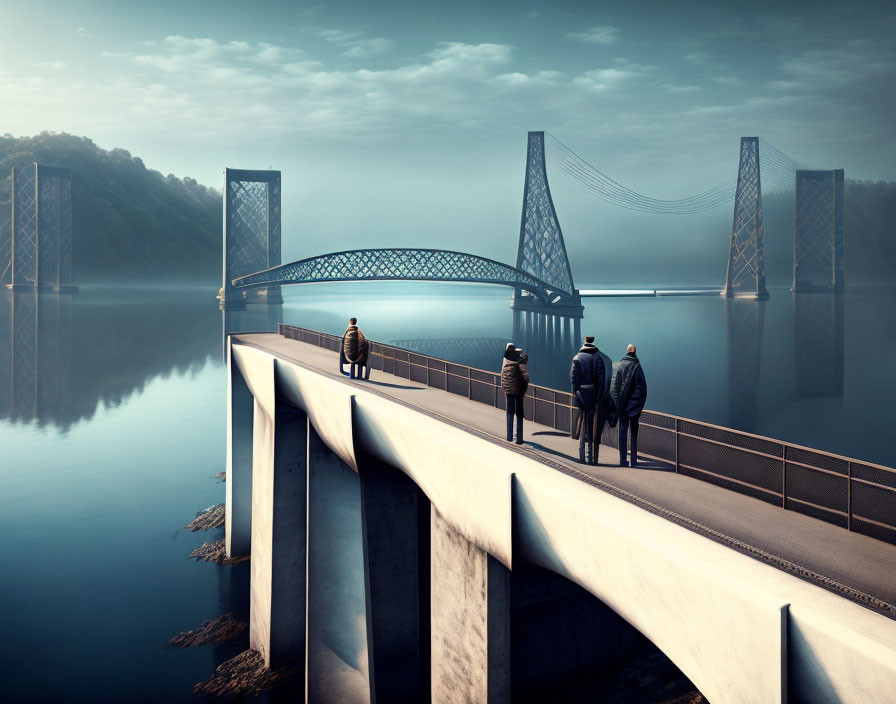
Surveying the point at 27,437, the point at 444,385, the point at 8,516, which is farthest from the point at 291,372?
the point at 27,437

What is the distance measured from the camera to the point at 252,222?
620ft

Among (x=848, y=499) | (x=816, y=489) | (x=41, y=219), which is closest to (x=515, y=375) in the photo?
(x=816, y=489)

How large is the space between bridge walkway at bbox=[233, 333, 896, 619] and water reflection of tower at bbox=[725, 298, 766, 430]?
39.9m

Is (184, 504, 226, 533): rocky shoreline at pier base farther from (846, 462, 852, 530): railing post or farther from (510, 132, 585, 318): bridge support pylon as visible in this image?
(510, 132, 585, 318): bridge support pylon

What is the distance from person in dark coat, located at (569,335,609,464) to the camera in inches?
376

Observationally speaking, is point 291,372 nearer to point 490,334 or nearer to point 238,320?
point 490,334

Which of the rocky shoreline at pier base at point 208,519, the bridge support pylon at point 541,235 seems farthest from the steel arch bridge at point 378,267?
the rocky shoreline at pier base at point 208,519

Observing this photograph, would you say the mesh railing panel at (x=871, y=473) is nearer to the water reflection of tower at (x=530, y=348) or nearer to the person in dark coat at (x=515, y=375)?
the person in dark coat at (x=515, y=375)

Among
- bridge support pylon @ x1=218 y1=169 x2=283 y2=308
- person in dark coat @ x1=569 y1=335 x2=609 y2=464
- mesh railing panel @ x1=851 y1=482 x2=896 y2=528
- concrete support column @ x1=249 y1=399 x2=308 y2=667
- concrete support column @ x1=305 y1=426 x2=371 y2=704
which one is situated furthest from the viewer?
bridge support pylon @ x1=218 y1=169 x2=283 y2=308

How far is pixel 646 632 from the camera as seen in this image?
7305 millimetres

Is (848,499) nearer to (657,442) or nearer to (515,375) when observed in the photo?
(657,442)

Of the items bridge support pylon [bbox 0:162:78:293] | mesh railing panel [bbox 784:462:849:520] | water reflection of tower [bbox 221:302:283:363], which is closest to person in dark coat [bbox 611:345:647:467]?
mesh railing panel [bbox 784:462:849:520]

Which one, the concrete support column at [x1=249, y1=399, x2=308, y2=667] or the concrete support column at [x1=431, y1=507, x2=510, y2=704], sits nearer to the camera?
the concrete support column at [x1=431, y1=507, x2=510, y2=704]

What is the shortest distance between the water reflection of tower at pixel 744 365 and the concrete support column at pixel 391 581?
35239 millimetres
